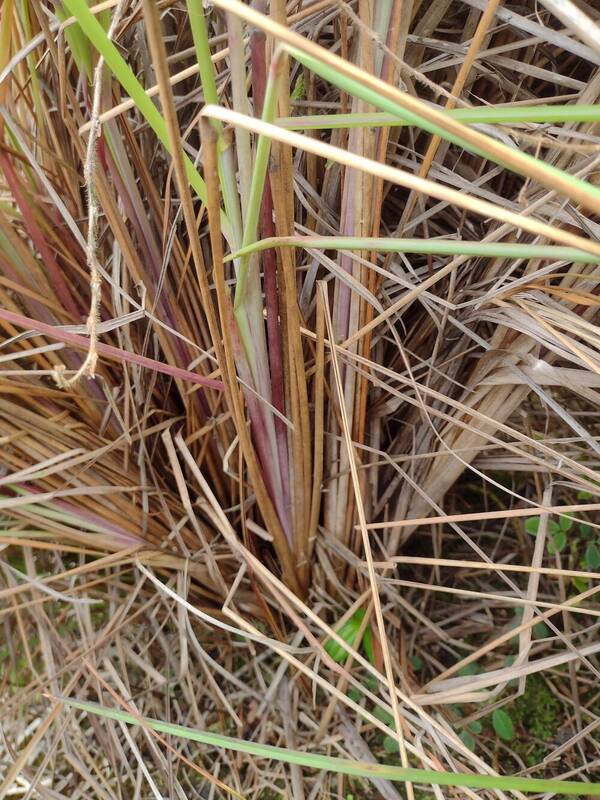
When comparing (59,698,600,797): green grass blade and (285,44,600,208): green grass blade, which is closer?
(285,44,600,208): green grass blade

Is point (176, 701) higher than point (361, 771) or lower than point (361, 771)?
lower

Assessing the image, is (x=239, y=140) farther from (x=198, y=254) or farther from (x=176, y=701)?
(x=176, y=701)

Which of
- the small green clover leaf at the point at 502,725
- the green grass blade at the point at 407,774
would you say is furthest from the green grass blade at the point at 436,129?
the small green clover leaf at the point at 502,725

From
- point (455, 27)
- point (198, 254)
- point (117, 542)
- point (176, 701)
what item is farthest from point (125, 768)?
point (455, 27)

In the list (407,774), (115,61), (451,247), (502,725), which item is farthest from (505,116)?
(502,725)

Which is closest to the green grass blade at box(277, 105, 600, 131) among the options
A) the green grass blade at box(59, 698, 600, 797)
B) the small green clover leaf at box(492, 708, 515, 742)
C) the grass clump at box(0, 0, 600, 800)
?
the grass clump at box(0, 0, 600, 800)

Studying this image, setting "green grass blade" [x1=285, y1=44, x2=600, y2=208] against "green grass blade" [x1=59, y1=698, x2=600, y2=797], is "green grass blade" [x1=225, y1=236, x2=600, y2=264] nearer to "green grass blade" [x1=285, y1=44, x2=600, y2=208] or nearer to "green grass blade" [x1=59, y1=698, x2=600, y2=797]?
"green grass blade" [x1=285, y1=44, x2=600, y2=208]

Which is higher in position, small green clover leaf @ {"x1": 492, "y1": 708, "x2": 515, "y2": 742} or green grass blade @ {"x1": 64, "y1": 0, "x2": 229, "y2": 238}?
green grass blade @ {"x1": 64, "y1": 0, "x2": 229, "y2": 238}

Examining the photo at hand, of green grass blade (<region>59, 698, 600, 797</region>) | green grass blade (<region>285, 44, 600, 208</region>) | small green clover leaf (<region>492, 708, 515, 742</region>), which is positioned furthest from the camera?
small green clover leaf (<region>492, 708, 515, 742</region>)
